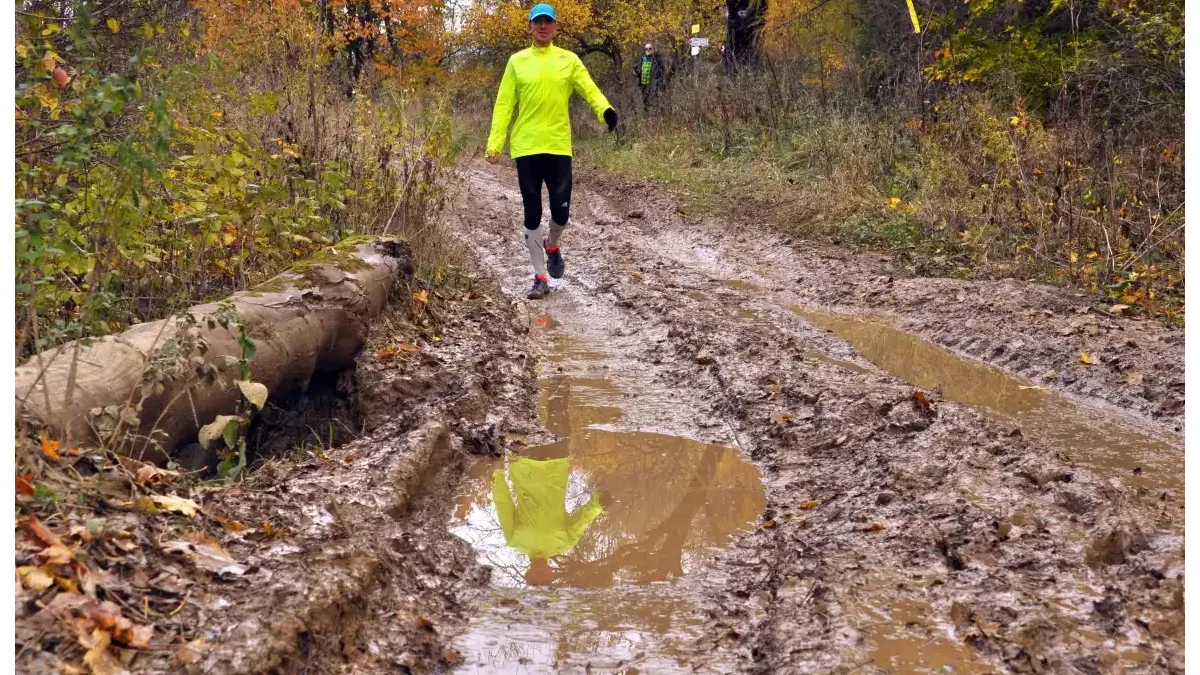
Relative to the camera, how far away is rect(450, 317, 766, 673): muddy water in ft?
9.31

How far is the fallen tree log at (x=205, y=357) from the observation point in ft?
10.2

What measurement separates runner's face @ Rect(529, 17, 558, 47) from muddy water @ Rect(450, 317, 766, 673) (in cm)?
308

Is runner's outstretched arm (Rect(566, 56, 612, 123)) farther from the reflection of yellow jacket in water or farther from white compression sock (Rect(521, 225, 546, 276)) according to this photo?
the reflection of yellow jacket in water

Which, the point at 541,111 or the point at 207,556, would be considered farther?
the point at 541,111

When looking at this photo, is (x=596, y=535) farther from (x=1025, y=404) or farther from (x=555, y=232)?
(x=555, y=232)

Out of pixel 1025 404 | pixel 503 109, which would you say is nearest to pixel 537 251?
pixel 503 109

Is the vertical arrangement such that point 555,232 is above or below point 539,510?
above

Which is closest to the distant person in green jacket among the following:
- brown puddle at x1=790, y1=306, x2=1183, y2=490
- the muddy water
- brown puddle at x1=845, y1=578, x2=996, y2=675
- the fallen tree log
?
the fallen tree log

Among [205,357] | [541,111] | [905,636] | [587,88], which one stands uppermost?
[587,88]

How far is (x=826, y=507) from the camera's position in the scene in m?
3.63

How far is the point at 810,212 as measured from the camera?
1048 centimetres

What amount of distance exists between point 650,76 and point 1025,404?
16.3 meters

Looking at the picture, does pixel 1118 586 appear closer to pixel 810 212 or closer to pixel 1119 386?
pixel 1119 386

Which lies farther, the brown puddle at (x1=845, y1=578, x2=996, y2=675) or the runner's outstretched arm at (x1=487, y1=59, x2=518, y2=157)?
the runner's outstretched arm at (x1=487, y1=59, x2=518, y2=157)
